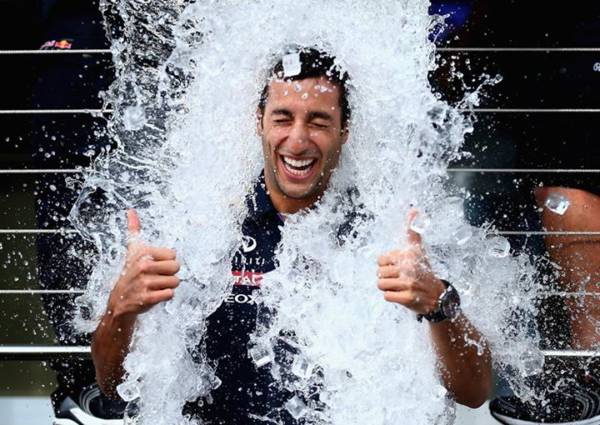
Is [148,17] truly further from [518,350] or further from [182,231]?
[518,350]

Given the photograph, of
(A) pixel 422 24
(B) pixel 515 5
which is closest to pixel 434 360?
(A) pixel 422 24

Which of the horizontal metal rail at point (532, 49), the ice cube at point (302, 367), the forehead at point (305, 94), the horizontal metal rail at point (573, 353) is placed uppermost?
the horizontal metal rail at point (532, 49)

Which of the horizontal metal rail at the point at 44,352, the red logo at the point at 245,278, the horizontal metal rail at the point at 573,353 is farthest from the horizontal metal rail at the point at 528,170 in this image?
the horizontal metal rail at the point at 44,352

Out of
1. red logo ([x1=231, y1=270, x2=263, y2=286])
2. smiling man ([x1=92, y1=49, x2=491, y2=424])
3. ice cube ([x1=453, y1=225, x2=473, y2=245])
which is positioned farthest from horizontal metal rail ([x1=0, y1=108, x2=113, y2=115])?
ice cube ([x1=453, y1=225, x2=473, y2=245])

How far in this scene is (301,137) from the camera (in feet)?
8.43

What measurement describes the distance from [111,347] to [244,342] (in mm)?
345

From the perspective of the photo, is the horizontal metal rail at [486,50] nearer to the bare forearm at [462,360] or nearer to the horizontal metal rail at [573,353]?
the horizontal metal rail at [573,353]

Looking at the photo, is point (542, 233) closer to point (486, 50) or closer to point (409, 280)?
point (486, 50)

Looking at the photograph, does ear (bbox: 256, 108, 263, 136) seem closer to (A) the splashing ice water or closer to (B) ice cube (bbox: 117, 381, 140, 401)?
(A) the splashing ice water

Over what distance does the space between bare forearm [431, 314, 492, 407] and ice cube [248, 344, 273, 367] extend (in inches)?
17.8

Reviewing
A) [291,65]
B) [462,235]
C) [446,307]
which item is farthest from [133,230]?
[462,235]

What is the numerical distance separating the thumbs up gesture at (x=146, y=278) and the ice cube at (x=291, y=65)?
659 millimetres

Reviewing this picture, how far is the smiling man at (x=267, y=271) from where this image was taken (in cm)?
224

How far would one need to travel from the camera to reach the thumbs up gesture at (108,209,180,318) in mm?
2219
